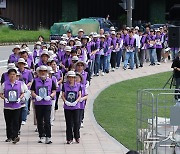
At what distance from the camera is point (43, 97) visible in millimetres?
15445

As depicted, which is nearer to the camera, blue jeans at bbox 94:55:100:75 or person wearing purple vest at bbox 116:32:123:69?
blue jeans at bbox 94:55:100:75

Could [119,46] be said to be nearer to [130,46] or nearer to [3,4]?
[130,46]

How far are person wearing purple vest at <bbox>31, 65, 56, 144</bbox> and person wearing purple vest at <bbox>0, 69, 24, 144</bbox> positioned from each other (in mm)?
333

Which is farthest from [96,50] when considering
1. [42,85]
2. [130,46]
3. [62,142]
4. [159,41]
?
[42,85]

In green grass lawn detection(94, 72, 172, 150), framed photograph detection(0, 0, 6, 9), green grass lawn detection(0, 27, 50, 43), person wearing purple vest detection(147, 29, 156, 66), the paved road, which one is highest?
framed photograph detection(0, 0, 6, 9)

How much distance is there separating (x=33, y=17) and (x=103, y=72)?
3273cm

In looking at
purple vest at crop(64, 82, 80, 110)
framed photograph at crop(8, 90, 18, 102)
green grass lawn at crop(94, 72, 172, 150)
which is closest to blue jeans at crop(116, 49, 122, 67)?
green grass lawn at crop(94, 72, 172, 150)

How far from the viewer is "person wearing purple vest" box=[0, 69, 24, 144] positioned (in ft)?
50.4

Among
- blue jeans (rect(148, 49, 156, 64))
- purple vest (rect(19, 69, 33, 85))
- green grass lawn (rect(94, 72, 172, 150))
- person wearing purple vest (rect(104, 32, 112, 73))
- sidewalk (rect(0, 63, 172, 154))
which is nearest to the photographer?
sidewalk (rect(0, 63, 172, 154))

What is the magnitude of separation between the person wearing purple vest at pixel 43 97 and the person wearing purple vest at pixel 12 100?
33 cm

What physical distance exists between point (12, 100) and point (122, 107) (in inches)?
242

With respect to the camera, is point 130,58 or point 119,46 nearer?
point 119,46

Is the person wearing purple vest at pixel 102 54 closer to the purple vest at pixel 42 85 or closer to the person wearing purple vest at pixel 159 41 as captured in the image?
the person wearing purple vest at pixel 159 41

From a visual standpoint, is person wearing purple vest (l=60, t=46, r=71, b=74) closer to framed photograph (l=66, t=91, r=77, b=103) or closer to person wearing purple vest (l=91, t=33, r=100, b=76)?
framed photograph (l=66, t=91, r=77, b=103)
